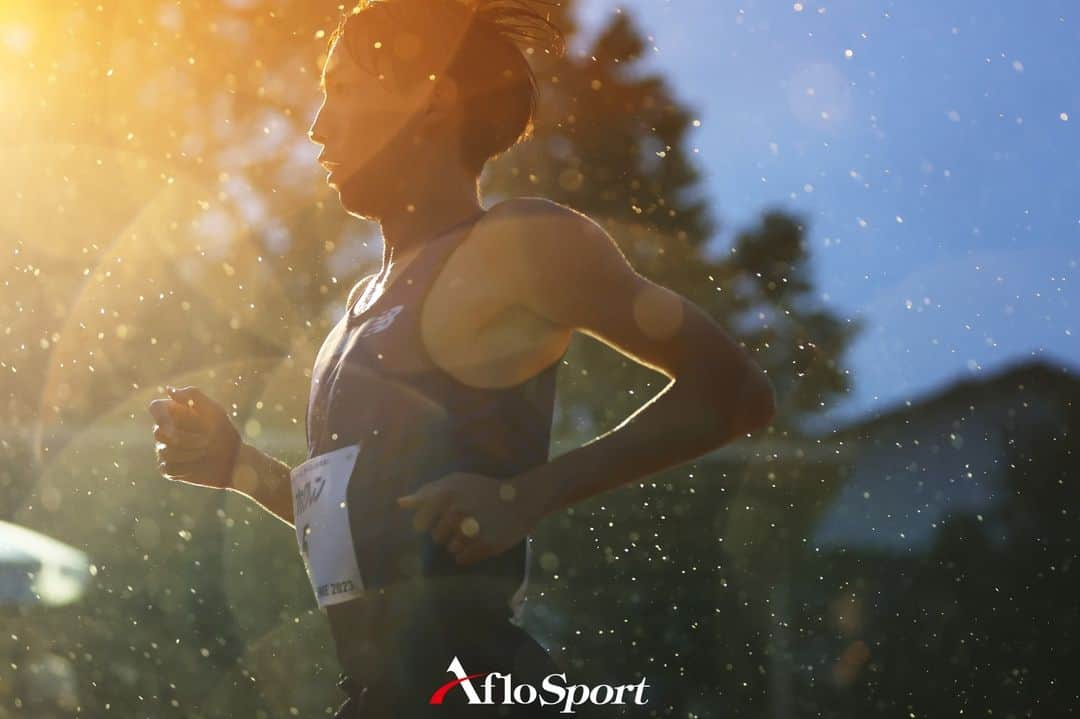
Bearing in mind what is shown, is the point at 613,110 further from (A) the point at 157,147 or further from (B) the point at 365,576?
(B) the point at 365,576

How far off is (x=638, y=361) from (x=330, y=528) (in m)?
0.51

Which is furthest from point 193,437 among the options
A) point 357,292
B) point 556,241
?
point 556,241

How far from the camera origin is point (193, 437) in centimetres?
207

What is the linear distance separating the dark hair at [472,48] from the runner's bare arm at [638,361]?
469 mm

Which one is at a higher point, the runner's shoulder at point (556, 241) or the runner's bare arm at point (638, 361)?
the runner's shoulder at point (556, 241)

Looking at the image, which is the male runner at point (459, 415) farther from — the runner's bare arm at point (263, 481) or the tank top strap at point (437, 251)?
the runner's bare arm at point (263, 481)

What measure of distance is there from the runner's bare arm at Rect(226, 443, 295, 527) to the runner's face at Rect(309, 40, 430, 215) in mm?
504

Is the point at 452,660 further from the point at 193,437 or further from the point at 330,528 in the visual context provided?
the point at 193,437

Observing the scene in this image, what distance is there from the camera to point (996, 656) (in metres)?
12.1

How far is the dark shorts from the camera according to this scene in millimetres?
1634

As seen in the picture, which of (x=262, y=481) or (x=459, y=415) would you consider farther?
(x=262, y=481)

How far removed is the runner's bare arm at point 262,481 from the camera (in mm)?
2150

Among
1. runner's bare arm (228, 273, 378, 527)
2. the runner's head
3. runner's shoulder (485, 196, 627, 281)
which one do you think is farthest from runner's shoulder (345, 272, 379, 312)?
runner's shoulder (485, 196, 627, 281)

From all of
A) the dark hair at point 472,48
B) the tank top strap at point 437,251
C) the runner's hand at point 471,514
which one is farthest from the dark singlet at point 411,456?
the dark hair at point 472,48
